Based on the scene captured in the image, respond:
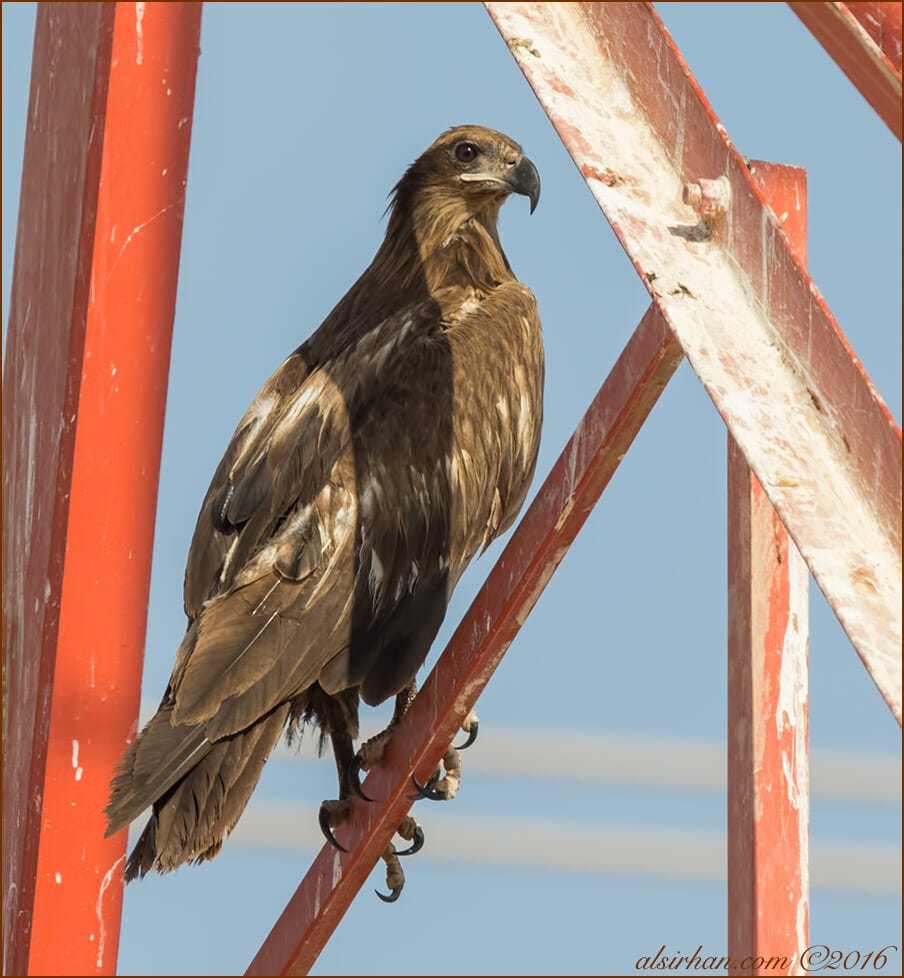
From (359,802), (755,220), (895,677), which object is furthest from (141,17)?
(359,802)

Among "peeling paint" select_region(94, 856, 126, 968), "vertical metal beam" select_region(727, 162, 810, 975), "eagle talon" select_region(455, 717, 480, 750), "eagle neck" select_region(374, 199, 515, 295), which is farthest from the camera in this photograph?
"eagle neck" select_region(374, 199, 515, 295)

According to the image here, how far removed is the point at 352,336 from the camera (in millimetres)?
5383

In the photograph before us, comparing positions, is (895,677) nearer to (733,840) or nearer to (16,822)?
(16,822)

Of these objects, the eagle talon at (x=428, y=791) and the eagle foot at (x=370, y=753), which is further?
the eagle foot at (x=370, y=753)

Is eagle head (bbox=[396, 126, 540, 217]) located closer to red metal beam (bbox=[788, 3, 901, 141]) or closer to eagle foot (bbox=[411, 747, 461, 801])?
eagle foot (bbox=[411, 747, 461, 801])

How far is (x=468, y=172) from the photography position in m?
6.23

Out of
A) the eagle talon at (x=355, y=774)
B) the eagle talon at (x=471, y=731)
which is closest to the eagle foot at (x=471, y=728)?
the eagle talon at (x=471, y=731)

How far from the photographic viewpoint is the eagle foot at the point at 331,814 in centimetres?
446

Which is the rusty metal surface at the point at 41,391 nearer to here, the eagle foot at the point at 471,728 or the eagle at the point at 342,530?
the eagle at the point at 342,530

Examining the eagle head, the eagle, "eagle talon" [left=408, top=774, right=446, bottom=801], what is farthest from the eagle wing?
the eagle head

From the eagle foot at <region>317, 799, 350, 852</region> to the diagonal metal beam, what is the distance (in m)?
2.17

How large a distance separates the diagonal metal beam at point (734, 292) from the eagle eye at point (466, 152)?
3.40 m

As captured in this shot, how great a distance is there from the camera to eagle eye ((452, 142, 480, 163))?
6.22m

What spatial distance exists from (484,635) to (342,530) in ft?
3.65
